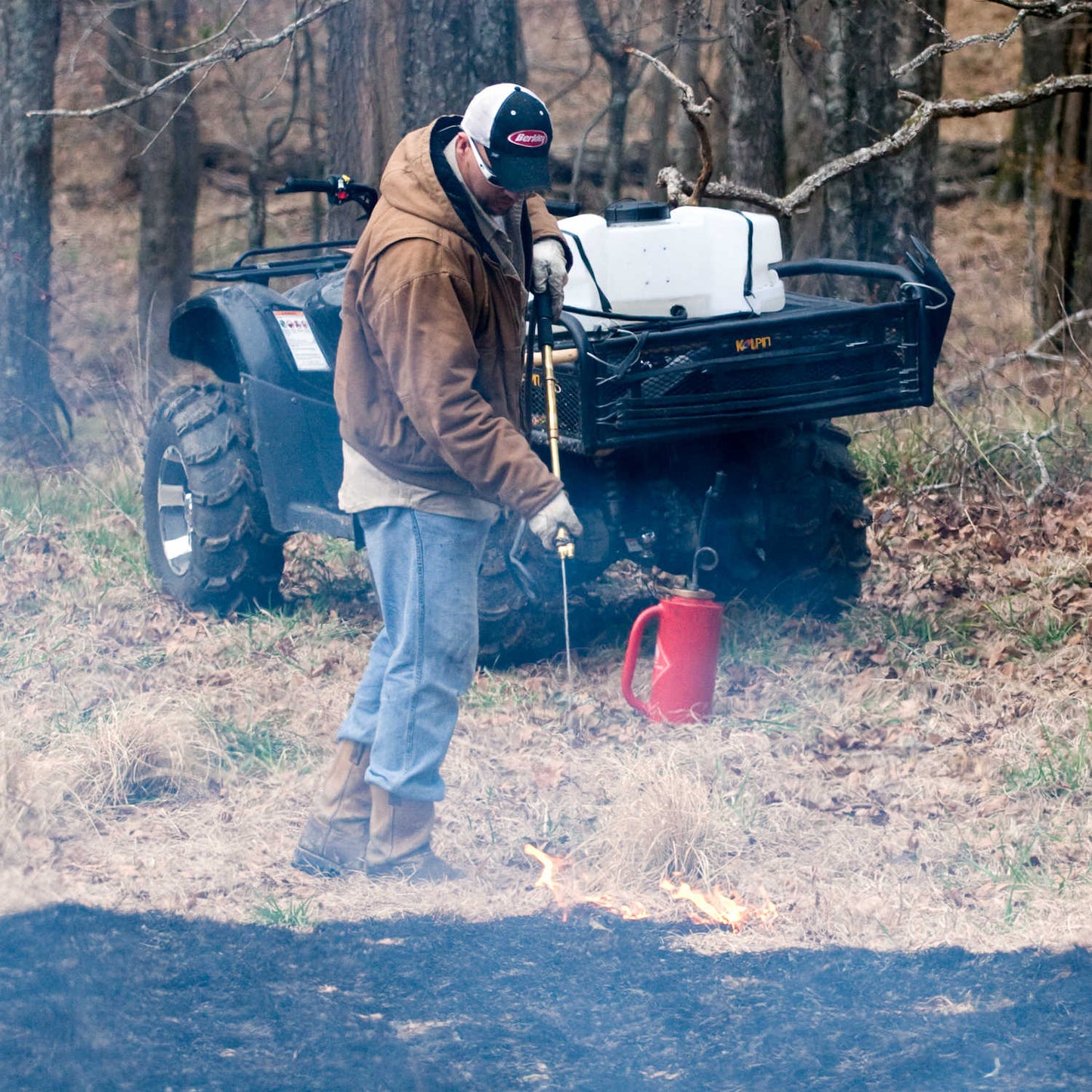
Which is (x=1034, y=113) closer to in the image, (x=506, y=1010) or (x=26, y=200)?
(x=26, y=200)

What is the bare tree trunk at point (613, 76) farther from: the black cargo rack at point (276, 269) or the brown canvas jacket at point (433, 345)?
the brown canvas jacket at point (433, 345)

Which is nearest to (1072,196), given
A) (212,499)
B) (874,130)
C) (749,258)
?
(874,130)

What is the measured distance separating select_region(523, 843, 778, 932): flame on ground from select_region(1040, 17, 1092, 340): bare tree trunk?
28.3 ft

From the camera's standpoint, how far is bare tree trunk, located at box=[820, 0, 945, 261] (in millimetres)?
10023

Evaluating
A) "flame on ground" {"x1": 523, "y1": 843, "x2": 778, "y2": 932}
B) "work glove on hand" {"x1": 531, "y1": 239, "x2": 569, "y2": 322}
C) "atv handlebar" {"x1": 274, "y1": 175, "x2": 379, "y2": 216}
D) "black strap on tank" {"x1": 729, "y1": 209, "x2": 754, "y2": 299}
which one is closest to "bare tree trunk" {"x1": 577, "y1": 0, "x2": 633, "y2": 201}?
"atv handlebar" {"x1": 274, "y1": 175, "x2": 379, "y2": 216}

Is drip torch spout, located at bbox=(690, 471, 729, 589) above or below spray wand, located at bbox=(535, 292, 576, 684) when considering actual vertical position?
below

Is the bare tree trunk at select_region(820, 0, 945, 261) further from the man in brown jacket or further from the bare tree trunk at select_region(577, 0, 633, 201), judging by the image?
the man in brown jacket

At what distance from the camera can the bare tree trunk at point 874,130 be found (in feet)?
32.9

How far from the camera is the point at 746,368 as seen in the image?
5512 mm

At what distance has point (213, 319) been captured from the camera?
7.11 m

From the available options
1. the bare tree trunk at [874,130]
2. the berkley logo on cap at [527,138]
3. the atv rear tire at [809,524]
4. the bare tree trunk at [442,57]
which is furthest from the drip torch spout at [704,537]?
the bare tree trunk at [874,130]

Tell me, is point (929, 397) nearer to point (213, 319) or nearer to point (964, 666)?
point (964, 666)

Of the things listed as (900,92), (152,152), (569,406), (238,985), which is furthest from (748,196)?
(152,152)

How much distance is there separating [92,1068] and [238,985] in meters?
0.52
